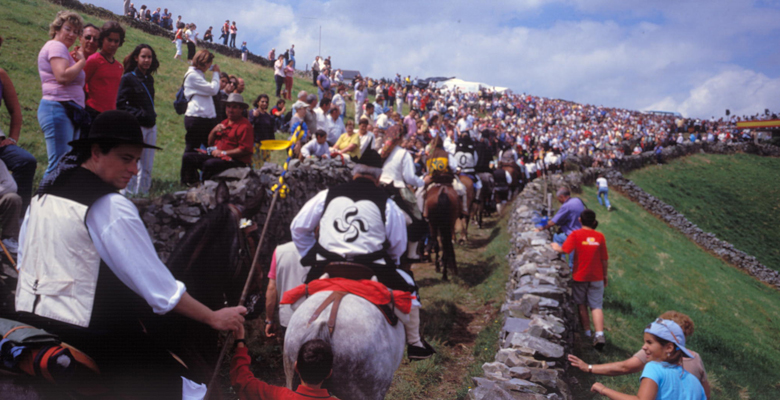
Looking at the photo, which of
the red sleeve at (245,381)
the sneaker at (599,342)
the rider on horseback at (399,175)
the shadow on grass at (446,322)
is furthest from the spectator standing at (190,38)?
the sneaker at (599,342)

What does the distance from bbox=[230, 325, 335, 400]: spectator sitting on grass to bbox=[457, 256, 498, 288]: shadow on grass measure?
21.2ft

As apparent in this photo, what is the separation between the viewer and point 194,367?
2588 mm

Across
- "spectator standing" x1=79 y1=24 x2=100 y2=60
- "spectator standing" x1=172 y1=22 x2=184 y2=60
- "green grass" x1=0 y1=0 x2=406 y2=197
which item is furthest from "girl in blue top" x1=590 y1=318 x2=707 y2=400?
"spectator standing" x1=172 y1=22 x2=184 y2=60

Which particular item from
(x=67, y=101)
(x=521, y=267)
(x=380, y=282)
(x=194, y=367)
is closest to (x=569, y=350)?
(x=521, y=267)

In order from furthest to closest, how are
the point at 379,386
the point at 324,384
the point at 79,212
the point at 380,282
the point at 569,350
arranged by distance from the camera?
the point at 569,350
the point at 380,282
the point at 379,386
the point at 324,384
the point at 79,212

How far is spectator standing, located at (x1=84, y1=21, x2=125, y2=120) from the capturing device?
529cm

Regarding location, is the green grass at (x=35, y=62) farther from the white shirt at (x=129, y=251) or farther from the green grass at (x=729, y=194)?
the green grass at (x=729, y=194)

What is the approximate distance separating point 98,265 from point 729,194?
36.5 meters

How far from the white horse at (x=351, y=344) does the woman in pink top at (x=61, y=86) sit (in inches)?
130

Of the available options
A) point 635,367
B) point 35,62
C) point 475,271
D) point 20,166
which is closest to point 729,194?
point 475,271

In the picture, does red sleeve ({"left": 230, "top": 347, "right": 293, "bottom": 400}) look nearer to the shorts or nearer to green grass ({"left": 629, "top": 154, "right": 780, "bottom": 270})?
the shorts

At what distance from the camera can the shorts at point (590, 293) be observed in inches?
261

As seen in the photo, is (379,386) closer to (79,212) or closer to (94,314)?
(94,314)

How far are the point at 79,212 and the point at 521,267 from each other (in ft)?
21.4
